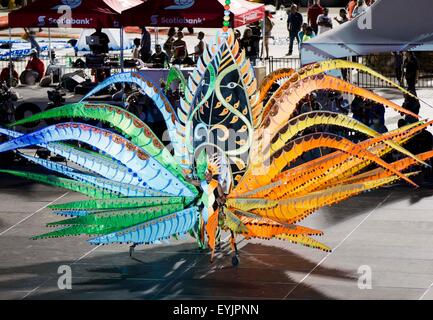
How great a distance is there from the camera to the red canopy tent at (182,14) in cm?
2831

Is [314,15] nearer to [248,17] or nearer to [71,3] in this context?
[248,17]

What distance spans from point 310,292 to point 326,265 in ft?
4.45

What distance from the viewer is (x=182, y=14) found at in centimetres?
2853

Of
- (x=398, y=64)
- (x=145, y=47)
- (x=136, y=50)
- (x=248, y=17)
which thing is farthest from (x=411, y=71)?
(x=136, y=50)

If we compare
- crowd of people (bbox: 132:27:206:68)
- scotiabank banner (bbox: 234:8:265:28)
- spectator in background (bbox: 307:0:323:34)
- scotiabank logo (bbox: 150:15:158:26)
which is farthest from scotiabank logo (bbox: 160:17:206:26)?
spectator in background (bbox: 307:0:323:34)

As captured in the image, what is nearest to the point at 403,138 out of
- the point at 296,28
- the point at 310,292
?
the point at 310,292

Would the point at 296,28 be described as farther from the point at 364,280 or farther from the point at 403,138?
the point at 364,280

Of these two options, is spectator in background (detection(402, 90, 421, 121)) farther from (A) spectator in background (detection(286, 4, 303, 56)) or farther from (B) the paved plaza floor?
(A) spectator in background (detection(286, 4, 303, 56))

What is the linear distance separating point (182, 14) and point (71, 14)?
2.65 metres

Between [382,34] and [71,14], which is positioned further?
[71,14]

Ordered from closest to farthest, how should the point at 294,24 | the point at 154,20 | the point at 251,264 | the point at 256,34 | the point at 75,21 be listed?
the point at 251,264 < the point at 154,20 < the point at 75,21 < the point at 256,34 < the point at 294,24

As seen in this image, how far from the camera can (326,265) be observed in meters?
17.5

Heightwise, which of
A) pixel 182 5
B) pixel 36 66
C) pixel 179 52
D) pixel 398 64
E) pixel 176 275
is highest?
pixel 182 5

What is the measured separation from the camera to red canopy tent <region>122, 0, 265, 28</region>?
28312 millimetres
